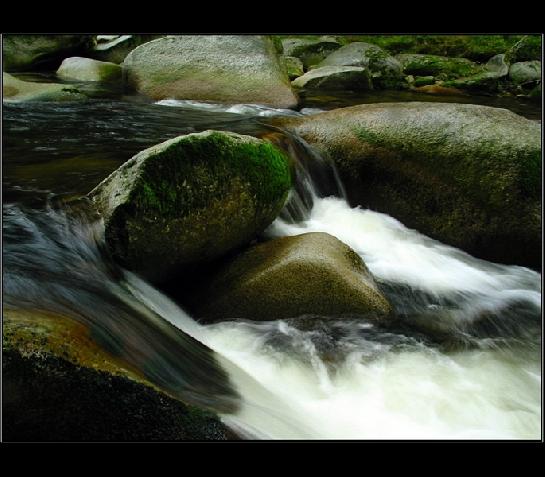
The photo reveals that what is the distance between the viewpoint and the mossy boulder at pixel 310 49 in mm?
21219

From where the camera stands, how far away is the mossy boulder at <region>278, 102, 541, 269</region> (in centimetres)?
589

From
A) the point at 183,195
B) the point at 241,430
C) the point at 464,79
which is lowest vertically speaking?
the point at 464,79

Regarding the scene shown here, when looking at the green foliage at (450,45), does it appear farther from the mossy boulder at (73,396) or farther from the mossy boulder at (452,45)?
the mossy boulder at (73,396)

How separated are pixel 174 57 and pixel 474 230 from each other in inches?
335

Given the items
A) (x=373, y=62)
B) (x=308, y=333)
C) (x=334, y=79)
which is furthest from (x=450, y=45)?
(x=308, y=333)

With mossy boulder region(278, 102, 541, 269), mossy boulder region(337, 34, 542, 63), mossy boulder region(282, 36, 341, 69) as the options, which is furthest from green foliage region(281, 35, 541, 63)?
mossy boulder region(278, 102, 541, 269)

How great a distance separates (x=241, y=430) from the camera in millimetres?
2424

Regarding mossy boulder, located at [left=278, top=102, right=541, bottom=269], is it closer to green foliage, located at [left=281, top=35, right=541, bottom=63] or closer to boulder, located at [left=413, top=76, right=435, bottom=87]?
boulder, located at [left=413, top=76, right=435, bottom=87]

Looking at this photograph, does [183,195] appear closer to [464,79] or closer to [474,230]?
[474,230]

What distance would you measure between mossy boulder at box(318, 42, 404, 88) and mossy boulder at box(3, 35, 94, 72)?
370 inches

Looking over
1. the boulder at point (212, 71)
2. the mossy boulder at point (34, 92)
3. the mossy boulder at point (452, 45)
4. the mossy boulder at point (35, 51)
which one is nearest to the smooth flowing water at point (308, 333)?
the mossy boulder at point (34, 92)

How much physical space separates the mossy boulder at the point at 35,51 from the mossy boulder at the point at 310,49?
917 cm

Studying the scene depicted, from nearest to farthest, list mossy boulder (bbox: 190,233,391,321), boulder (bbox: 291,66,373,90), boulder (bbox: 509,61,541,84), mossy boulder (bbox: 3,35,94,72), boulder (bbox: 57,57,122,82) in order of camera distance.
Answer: mossy boulder (bbox: 190,233,391,321) → boulder (bbox: 57,57,122,82) → mossy boulder (bbox: 3,35,94,72) → boulder (bbox: 291,66,373,90) → boulder (bbox: 509,61,541,84)

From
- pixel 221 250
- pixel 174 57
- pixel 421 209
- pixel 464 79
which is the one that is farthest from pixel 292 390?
pixel 464 79
